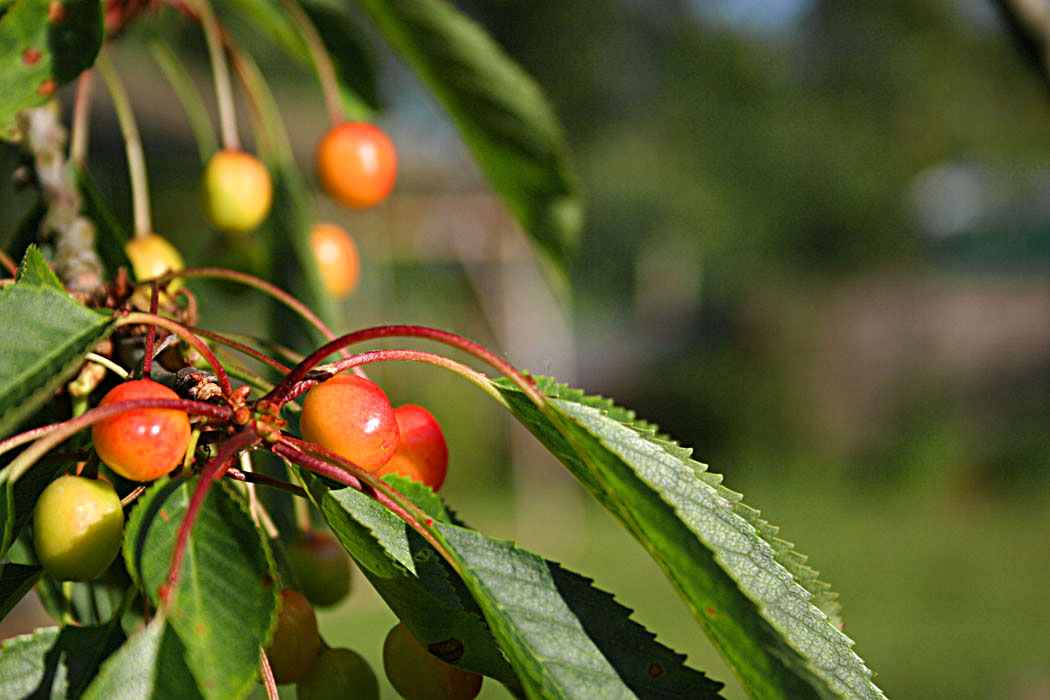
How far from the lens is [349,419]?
46 centimetres

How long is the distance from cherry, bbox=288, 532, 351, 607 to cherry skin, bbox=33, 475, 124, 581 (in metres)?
0.23

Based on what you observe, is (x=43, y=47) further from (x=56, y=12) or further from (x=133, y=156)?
(x=133, y=156)

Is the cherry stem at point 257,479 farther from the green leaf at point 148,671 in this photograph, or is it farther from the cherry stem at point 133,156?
the cherry stem at point 133,156

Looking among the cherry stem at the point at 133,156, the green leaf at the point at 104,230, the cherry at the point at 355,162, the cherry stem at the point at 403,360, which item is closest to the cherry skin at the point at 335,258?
the cherry at the point at 355,162

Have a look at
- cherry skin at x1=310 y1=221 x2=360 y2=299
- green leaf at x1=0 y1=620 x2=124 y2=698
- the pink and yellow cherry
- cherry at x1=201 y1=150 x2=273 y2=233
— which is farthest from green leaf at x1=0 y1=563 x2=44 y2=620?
Result: cherry skin at x1=310 y1=221 x2=360 y2=299

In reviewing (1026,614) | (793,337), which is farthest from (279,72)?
(1026,614)

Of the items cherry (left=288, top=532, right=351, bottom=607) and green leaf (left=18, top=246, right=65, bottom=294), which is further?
cherry (left=288, top=532, right=351, bottom=607)

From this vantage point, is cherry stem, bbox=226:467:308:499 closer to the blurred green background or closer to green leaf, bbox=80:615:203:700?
green leaf, bbox=80:615:203:700

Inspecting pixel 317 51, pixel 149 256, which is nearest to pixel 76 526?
pixel 149 256

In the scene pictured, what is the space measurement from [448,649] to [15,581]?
20cm

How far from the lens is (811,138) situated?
1084 cm

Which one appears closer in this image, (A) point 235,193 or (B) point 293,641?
(B) point 293,641

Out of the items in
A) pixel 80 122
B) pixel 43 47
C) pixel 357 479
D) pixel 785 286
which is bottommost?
pixel 357 479

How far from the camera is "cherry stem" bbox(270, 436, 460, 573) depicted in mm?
438
